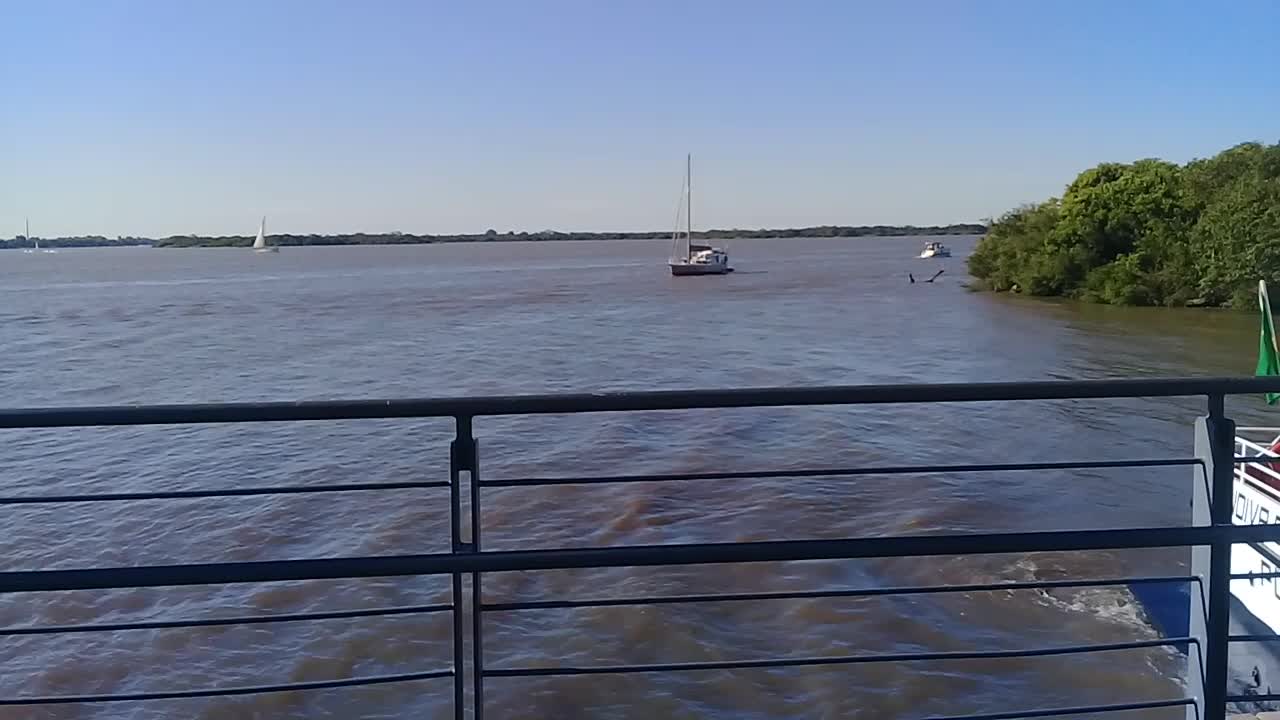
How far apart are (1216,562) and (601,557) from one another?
1.40 metres

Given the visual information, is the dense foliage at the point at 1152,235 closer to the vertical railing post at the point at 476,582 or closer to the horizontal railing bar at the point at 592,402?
the horizontal railing bar at the point at 592,402

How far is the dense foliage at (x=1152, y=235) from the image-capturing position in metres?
40.1

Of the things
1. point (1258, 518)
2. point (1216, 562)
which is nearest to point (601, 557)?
point (1216, 562)

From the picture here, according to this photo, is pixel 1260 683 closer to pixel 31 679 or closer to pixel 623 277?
pixel 31 679

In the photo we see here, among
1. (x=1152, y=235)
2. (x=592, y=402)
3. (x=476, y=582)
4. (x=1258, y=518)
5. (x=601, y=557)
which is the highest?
(x=1152, y=235)

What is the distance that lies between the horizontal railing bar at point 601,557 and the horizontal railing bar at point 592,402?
1.09ft

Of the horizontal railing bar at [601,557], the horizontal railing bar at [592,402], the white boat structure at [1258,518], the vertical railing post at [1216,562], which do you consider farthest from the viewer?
the white boat structure at [1258,518]

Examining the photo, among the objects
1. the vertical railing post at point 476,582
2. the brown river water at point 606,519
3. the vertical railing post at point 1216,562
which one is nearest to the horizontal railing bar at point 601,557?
the vertical railing post at point 476,582

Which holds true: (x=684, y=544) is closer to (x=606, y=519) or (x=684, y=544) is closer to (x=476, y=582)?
(x=476, y=582)

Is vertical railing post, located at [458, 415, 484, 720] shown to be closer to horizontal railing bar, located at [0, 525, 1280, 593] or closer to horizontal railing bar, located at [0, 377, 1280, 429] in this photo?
horizontal railing bar, located at [0, 377, 1280, 429]

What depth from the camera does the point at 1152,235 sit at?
1897 inches

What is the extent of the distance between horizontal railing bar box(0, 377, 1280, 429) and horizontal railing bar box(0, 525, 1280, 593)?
33 centimetres

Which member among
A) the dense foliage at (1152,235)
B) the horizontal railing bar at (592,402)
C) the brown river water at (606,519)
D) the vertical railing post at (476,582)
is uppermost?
the dense foliage at (1152,235)

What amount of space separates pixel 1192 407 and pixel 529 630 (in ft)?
55.1
